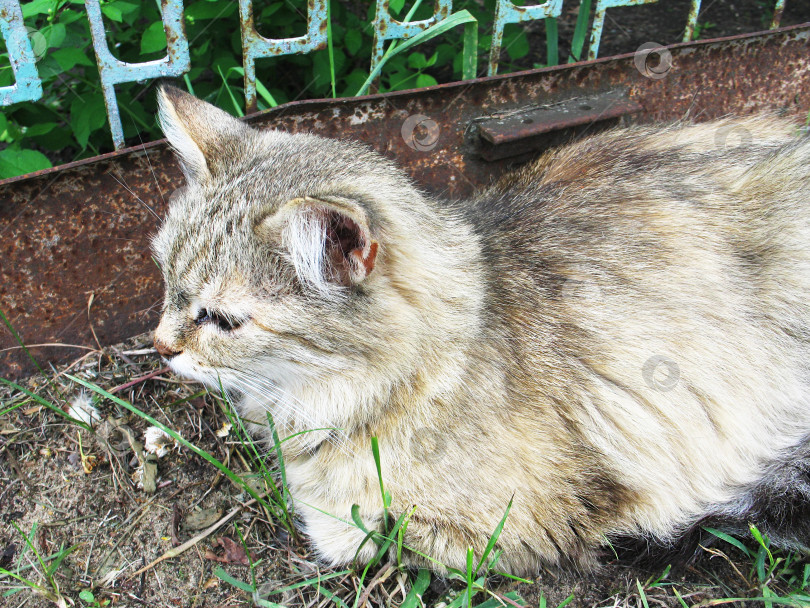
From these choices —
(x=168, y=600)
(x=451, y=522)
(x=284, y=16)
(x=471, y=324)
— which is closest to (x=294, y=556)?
(x=168, y=600)

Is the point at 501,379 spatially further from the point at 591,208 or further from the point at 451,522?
the point at 591,208

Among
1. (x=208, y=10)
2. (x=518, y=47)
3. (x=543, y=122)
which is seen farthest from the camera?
(x=518, y=47)

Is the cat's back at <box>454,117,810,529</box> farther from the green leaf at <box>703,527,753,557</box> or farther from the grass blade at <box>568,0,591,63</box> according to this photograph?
the grass blade at <box>568,0,591,63</box>

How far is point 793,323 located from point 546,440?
0.87 meters

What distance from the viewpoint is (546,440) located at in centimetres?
203

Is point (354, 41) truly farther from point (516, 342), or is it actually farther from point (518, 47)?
point (516, 342)

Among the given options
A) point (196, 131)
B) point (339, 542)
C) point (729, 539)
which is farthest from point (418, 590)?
point (196, 131)
